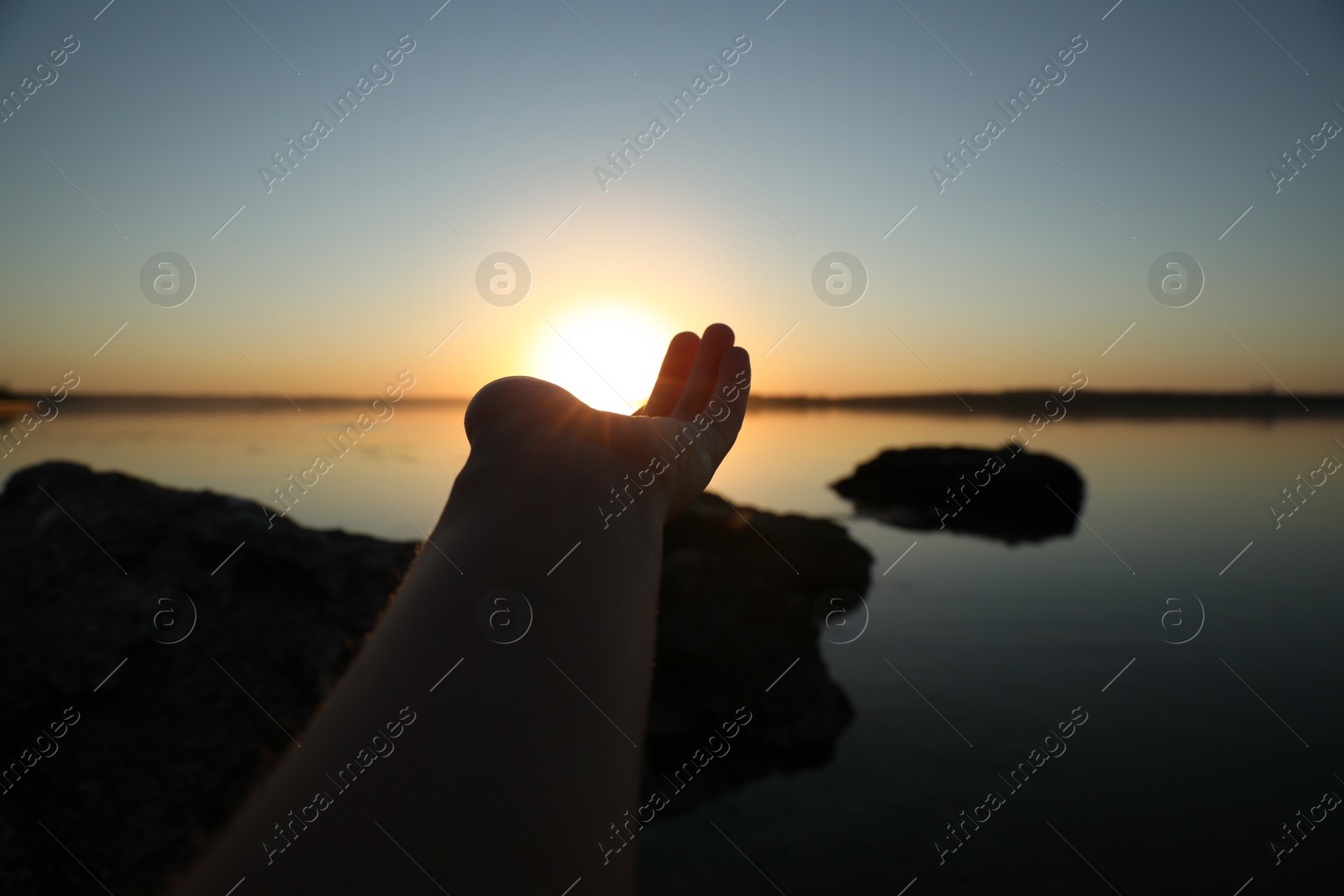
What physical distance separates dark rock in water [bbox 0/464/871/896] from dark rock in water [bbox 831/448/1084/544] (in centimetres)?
954

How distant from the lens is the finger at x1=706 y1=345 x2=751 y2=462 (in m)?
1.99

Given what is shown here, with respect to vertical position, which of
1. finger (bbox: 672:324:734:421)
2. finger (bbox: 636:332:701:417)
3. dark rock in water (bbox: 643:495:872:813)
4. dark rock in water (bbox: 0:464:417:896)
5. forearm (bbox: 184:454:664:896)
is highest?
dark rock in water (bbox: 0:464:417:896)

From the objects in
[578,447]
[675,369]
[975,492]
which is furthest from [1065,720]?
[975,492]

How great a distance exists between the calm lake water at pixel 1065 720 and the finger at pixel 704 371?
253cm

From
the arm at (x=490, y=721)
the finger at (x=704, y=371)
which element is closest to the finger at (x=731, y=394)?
the finger at (x=704, y=371)

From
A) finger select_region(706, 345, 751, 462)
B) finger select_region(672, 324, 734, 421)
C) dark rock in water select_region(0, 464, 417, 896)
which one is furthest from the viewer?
dark rock in water select_region(0, 464, 417, 896)

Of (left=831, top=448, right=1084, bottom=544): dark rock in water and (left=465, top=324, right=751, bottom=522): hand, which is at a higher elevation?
(left=465, top=324, right=751, bottom=522): hand

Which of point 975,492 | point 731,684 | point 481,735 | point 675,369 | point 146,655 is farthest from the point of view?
point 975,492

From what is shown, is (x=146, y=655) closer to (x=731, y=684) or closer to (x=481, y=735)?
(x=731, y=684)

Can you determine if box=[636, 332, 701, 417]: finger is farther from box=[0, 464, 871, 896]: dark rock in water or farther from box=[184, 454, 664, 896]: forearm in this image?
box=[184, 454, 664, 896]: forearm

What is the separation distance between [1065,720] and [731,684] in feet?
8.86

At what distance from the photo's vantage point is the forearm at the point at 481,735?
663 mm

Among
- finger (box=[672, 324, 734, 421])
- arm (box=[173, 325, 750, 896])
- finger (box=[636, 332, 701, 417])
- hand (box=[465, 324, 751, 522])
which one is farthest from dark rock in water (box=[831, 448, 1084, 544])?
arm (box=[173, 325, 750, 896])

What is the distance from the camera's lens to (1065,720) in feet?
16.0
